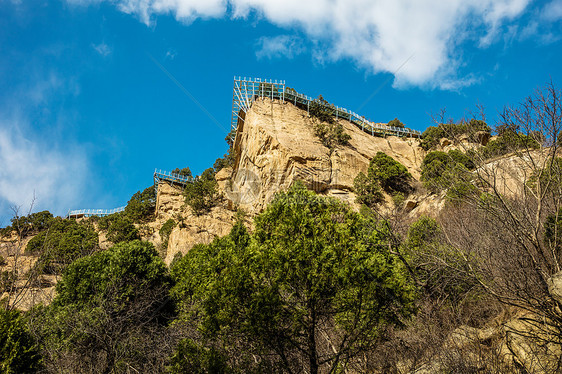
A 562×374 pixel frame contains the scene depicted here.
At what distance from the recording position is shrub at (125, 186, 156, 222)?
44938 millimetres

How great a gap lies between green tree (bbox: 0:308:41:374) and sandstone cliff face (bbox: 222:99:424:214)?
22069mm

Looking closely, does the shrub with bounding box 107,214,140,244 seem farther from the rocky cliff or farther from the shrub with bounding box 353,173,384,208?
the shrub with bounding box 353,173,384,208

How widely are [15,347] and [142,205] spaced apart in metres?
38.3

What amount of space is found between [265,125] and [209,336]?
29.2 meters

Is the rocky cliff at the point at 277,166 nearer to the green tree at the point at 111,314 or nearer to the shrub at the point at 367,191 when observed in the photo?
the shrub at the point at 367,191

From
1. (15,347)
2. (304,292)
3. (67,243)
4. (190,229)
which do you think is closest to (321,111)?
(190,229)

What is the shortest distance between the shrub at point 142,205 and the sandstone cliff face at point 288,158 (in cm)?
1200

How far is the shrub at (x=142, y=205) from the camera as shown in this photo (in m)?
44.9

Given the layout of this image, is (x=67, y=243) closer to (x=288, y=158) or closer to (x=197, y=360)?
(x=288, y=158)

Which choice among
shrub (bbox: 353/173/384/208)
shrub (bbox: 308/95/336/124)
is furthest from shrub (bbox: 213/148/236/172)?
shrub (bbox: 353/173/384/208)

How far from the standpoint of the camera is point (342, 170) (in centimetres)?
3369

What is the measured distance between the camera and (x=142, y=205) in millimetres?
46031

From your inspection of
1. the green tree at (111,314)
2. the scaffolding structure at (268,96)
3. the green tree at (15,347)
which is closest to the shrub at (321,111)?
the scaffolding structure at (268,96)

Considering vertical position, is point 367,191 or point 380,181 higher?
point 380,181
